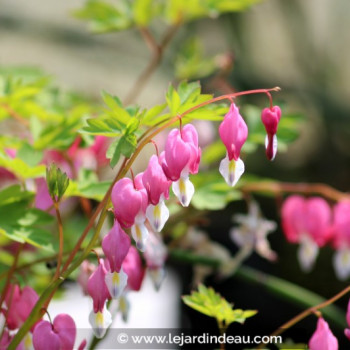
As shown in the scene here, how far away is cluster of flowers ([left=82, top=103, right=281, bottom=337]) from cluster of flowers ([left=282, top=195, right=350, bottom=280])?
47 cm

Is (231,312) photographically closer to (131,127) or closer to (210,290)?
(210,290)

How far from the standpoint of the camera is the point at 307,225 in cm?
117

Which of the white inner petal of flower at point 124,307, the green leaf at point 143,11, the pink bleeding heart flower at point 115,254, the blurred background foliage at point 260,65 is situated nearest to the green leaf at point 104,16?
the green leaf at point 143,11

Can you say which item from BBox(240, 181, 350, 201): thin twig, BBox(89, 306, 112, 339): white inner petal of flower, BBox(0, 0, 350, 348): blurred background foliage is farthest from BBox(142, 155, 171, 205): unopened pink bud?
BBox(0, 0, 350, 348): blurred background foliage

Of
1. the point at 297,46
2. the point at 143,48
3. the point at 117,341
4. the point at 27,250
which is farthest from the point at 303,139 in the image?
the point at 117,341

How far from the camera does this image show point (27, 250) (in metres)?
1.38

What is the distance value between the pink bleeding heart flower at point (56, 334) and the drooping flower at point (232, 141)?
0.22 meters

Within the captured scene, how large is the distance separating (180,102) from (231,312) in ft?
0.75

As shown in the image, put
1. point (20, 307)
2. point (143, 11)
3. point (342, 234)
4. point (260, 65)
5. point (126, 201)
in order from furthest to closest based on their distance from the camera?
point (260, 65) < point (143, 11) < point (342, 234) < point (20, 307) < point (126, 201)

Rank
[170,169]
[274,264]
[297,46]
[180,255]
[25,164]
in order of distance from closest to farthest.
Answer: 1. [170,169]
2. [25,164]
3. [180,255]
4. [274,264]
5. [297,46]

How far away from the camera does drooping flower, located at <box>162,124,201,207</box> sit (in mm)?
688

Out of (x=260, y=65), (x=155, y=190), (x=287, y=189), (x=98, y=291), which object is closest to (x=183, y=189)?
(x=155, y=190)

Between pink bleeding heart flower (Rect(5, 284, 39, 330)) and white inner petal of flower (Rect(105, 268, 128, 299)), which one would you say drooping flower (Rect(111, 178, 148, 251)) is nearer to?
white inner petal of flower (Rect(105, 268, 128, 299))

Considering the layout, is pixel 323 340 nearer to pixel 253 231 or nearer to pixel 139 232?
pixel 139 232
